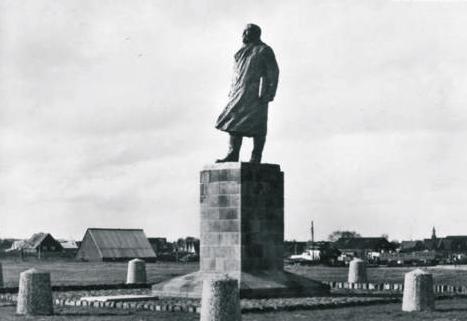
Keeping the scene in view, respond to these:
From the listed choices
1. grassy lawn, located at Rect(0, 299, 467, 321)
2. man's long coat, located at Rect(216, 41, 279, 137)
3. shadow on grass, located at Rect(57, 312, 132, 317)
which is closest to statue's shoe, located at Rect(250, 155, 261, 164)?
man's long coat, located at Rect(216, 41, 279, 137)

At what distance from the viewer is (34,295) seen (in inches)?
677

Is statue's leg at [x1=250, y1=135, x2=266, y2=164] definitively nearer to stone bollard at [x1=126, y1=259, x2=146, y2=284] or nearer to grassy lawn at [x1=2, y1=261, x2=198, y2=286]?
stone bollard at [x1=126, y1=259, x2=146, y2=284]

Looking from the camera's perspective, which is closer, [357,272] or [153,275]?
[357,272]

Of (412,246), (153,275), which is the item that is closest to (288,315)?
(153,275)

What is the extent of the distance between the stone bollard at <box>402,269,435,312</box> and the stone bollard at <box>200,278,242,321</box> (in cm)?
568

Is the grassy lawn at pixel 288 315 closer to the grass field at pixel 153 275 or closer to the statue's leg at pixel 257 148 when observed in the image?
the statue's leg at pixel 257 148

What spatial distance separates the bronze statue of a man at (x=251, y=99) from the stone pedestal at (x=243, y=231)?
72cm

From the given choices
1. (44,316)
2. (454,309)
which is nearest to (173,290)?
(44,316)

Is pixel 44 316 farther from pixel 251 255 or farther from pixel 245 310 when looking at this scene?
pixel 251 255

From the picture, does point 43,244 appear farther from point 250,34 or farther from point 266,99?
point 266,99

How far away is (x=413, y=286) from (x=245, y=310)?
365 centimetres

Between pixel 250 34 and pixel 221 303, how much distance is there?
10776 mm

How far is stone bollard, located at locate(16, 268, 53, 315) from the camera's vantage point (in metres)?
17.1

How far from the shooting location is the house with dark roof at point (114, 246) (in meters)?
68.6
